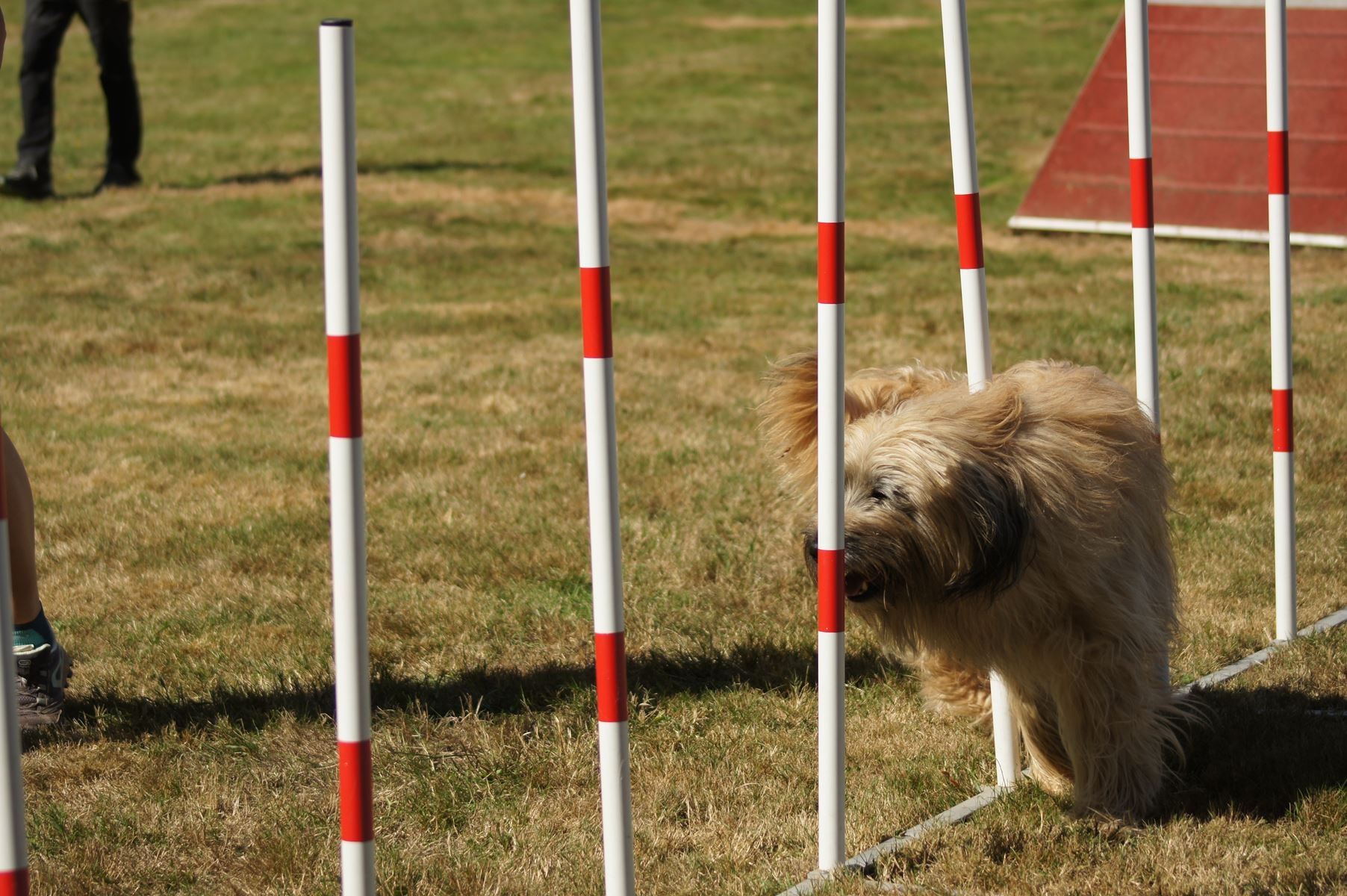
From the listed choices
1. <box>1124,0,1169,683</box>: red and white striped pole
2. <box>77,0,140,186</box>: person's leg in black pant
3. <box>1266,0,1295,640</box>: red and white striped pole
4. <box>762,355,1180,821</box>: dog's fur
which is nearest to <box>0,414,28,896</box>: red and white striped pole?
<box>762,355,1180,821</box>: dog's fur

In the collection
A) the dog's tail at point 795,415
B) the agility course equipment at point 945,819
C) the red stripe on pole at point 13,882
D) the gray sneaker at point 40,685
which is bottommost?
the agility course equipment at point 945,819

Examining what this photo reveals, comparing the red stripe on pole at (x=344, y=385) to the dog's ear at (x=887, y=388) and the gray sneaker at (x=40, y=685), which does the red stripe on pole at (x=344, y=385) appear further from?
the gray sneaker at (x=40, y=685)

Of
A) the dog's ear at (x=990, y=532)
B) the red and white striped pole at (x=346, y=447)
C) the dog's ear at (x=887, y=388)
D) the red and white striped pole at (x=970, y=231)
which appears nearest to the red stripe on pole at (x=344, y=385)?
the red and white striped pole at (x=346, y=447)

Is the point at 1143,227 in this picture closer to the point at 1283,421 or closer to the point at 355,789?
the point at 1283,421

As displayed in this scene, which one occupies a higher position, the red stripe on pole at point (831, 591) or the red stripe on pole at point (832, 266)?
the red stripe on pole at point (832, 266)

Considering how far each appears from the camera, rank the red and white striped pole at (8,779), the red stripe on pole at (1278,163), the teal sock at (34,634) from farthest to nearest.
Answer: the red stripe on pole at (1278,163) < the teal sock at (34,634) < the red and white striped pole at (8,779)

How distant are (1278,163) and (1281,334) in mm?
501

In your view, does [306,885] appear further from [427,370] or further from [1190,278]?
[1190,278]

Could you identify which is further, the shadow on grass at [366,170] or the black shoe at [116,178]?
the shadow on grass at [366,170]

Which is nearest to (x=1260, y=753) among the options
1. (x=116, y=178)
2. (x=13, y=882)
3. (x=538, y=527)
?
(x=538, y=527)

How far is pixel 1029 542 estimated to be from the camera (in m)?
3.27

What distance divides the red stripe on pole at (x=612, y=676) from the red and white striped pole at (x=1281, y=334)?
8.07ft

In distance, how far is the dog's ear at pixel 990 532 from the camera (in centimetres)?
315

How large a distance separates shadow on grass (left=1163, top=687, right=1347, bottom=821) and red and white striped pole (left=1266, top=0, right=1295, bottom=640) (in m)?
0.42
